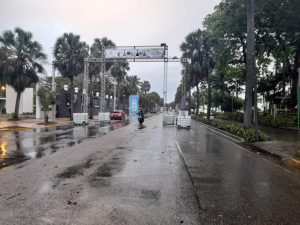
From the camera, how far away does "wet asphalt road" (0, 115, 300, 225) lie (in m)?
5.32

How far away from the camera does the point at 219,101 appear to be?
62.4 m

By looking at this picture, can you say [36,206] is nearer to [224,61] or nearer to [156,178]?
[156,178]

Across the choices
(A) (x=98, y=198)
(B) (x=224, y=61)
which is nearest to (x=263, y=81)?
(B) (x=224, y=61)

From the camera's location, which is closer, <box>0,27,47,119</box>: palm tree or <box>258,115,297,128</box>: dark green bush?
<box>258,115,297,128</box>: dark green bush

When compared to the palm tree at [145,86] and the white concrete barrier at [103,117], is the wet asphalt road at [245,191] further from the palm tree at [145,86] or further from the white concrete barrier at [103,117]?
the palm tree at [145,86]

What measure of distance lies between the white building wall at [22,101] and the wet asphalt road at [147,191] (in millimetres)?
60174

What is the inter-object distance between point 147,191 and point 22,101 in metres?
66.2

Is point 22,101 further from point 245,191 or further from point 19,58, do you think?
point 245,191

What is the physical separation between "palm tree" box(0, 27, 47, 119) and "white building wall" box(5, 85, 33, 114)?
87.2ft

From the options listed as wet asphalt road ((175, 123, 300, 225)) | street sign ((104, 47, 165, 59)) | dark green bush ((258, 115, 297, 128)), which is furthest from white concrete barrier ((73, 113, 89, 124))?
wet asphalt road ((175, 123, 300, 225))

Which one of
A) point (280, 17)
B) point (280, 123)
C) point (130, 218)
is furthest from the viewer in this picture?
point (280, 123)

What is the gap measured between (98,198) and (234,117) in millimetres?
47924

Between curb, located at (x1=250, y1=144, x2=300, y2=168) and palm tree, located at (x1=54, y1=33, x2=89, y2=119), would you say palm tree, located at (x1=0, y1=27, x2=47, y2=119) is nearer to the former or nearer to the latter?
palm tree, located at (x1=54, y1=33, x2=89, y2=119)

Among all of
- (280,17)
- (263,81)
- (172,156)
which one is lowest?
(172,156)
